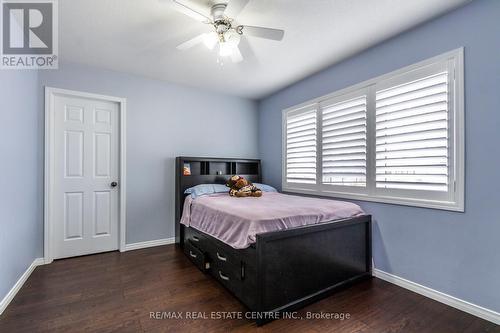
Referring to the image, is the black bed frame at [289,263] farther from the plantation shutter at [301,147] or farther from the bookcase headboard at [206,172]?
the plantation shutter at [301,147]

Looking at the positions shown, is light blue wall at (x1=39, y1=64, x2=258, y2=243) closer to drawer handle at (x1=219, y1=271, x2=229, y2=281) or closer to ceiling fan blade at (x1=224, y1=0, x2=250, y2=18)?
drawer handle at (x1=219, y1=271, x2=229, y2=281)

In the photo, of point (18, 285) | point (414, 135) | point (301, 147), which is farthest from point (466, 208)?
point (18, 285)

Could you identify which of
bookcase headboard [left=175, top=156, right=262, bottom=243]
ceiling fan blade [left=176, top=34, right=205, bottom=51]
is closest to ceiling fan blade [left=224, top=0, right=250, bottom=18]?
ceiling fan blade [left=176, top=34, right=205, bottom=51]

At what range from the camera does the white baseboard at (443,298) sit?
5.86 feet

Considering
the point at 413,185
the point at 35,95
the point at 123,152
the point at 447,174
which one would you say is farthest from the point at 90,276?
the point at 447,174

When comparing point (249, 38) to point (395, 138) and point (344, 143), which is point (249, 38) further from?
point (395, 138)

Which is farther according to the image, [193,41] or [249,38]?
[249,38]

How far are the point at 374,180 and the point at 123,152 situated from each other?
3201 millimetres

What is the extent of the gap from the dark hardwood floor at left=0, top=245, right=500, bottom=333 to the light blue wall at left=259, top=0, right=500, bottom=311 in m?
0.25

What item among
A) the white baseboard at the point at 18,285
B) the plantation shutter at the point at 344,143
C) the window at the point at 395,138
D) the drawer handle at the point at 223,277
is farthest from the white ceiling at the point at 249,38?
the white baseboard at the point at 18,285

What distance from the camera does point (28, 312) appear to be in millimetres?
1862

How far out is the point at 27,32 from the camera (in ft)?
7.59

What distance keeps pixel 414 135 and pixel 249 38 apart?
1863mm

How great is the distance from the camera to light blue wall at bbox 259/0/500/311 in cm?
178
